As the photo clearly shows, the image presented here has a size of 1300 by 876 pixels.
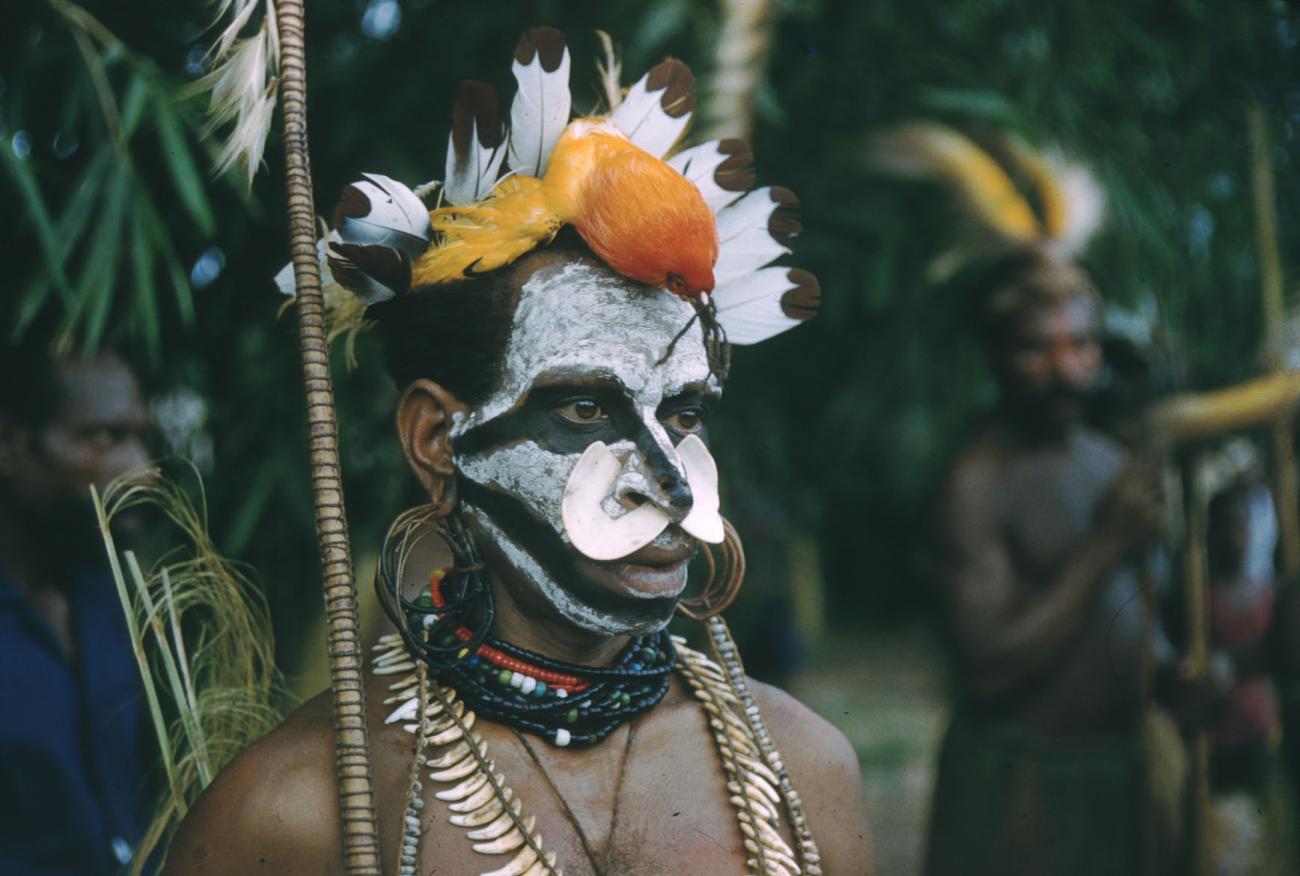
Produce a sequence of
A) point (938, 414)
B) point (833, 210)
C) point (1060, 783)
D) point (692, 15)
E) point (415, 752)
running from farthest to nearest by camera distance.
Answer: point (938, 414), point (833, 210), point (692, 15), point (1060, 783), point (415, 752)

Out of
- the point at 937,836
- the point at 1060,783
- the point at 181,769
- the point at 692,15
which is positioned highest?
the point at 692,15

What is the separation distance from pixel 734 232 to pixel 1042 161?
2850 millimetres

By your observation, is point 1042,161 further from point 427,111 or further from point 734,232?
point 734,232

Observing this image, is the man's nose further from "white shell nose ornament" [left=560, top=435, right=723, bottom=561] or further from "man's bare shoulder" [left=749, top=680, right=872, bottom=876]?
"man's bare shoulder" [left=749, top=680, right=872, bottom=876]

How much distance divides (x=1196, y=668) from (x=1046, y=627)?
64 centimetres

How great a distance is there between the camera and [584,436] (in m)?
1.86

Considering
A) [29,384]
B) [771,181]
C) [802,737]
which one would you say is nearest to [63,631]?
[29,384]

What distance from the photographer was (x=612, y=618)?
6.07 ft

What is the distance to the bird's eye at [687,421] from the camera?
1931 mm

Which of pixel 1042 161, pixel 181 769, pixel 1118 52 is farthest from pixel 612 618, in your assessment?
pixel 1118 52

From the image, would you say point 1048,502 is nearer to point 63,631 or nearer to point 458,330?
point 458,330

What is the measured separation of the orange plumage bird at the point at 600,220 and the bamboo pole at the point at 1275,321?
131 inches

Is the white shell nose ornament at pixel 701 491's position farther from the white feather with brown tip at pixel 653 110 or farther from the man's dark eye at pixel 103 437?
the man's dark eye at pixel 103 437

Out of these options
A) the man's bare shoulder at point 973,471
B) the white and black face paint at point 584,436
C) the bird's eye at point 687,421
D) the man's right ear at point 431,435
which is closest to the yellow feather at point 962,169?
the man's bare shoulder at point 973,471
